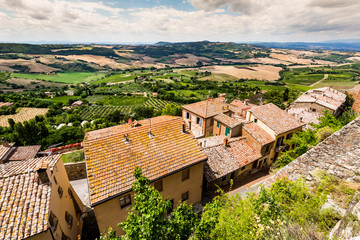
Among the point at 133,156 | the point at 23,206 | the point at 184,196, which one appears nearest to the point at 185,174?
the point at 184,196

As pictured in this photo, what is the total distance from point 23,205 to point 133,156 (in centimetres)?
747

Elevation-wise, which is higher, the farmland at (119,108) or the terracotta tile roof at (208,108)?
the terracotta tile roof at (208,108)

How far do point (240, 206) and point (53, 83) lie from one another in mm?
223609

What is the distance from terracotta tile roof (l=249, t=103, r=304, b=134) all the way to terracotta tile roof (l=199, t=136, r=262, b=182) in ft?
14.5

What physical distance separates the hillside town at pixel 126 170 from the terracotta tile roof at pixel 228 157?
0.13m

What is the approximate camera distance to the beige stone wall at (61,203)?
12.4 meters

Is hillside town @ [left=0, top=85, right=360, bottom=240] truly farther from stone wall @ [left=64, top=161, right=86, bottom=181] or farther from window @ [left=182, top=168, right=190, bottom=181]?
stone wall @ [left=64, top=161, right=86, bottom=181]

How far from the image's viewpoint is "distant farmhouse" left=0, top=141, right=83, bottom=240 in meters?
9.49

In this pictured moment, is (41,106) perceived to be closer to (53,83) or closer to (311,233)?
(53,83)

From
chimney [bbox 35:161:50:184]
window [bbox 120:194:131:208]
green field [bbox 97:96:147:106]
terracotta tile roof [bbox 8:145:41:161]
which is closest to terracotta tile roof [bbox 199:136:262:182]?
window [bbox 120:194:131:208]

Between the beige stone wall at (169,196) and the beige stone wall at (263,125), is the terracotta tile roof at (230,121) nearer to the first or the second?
the beige stone wall at (263,125)

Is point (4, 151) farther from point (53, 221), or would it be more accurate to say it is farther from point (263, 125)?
point (263, 125)

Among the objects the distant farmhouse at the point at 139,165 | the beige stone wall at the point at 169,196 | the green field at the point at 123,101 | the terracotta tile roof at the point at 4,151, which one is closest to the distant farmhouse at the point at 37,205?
the distant farmhouse at the point at 139,165

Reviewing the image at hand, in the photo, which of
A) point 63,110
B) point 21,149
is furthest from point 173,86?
point 21,149
